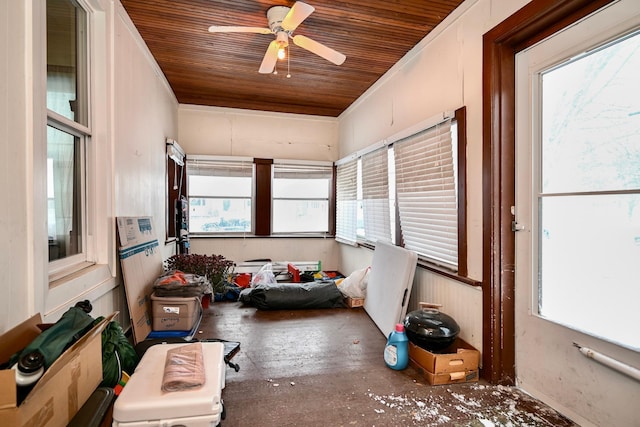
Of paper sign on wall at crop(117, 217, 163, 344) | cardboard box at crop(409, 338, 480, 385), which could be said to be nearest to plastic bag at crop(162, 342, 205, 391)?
paper sign on wall at crop(117, 217, 163, 344)

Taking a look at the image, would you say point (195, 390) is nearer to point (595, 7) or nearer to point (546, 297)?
point (546, 297)

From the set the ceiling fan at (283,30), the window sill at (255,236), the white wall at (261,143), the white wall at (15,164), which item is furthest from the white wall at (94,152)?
the window sill at (255,236)

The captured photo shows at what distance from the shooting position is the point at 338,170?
5.43 m

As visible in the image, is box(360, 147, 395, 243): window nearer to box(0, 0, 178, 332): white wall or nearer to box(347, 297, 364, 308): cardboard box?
box(347, 297, 364, 308): cardboard box

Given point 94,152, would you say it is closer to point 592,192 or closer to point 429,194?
point 429,194

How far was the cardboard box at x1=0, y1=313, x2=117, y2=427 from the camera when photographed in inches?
35.1

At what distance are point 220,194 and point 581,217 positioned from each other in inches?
182

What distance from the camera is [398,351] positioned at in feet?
7.64

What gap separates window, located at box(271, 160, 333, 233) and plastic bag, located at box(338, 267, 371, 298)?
1.77 meters

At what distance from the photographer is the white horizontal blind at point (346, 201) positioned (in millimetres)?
4762

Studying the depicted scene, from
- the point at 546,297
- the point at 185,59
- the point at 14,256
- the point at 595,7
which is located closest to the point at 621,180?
the point at 546,297

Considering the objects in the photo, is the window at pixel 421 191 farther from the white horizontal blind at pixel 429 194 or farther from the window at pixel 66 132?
the window at pixel 66 132

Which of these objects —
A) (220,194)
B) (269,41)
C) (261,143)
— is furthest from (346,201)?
(269,41)

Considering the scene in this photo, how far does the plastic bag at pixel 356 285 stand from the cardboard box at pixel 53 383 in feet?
9.25
